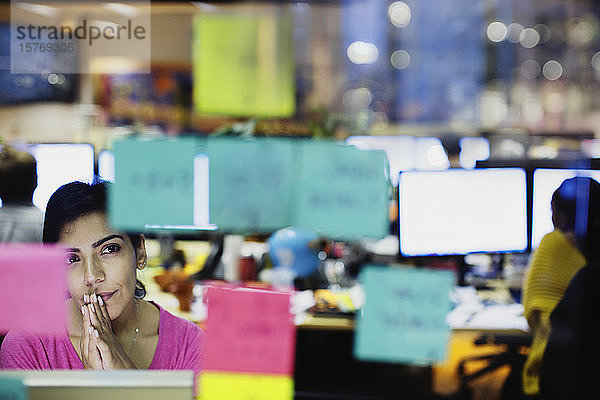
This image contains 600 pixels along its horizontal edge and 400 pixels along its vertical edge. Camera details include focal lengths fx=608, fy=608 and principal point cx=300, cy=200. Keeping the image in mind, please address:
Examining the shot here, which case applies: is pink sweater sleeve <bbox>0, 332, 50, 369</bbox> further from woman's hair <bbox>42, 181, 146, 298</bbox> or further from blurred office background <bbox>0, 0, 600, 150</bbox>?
blurred office background <bbox>0, 0, 600, 150</bbox>

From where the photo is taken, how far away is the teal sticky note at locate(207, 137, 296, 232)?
27.8 inches

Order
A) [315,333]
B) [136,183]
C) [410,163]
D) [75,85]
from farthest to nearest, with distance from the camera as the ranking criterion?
[410,163] < [315,333] < [75,85] < [136,183]

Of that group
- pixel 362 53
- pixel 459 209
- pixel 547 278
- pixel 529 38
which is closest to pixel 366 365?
pixel 459 209

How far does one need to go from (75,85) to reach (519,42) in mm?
9512

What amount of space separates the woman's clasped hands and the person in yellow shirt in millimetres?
641

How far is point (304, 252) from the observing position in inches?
84.0

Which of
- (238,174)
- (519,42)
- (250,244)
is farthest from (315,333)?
(519,42)

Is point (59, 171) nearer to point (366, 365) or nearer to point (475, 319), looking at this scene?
point (475, 319)

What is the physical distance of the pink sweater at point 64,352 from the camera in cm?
75

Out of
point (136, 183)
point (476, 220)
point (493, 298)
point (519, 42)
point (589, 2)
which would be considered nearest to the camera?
point (136, 183)

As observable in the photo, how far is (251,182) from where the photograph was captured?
707 millimetres

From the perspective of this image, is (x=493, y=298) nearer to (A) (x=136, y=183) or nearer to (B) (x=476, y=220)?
(B) (x=476, y=220)

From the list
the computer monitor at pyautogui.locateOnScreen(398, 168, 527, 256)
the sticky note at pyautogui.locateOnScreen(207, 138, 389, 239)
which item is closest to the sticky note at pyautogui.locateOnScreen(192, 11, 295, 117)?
the sticky note at pyautogui.locateOnScreen(207, 138, 389, 239)

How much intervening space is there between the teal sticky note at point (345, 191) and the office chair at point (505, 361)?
2.38 ft
